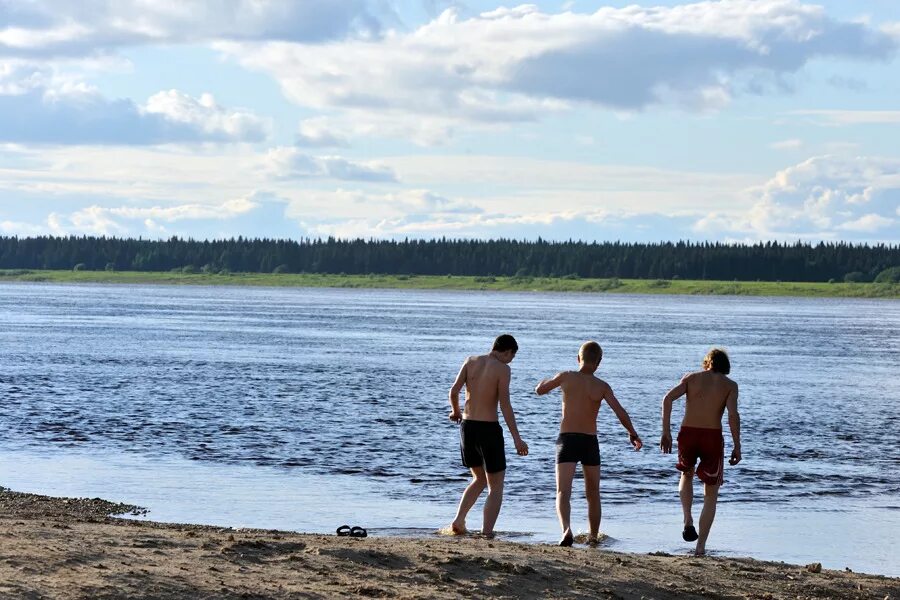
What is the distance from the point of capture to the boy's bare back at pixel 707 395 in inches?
556

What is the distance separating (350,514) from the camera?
17547 mm

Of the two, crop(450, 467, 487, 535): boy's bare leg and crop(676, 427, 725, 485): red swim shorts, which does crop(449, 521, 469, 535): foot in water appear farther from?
crop(676, 427, 725, 485): red swim shorts

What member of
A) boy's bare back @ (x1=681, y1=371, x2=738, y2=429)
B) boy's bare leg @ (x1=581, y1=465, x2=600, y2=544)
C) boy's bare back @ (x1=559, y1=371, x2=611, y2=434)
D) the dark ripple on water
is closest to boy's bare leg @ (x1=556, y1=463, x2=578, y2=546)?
boy's bare leg @ (x1=581, y1=465, x2=600, y2=544)

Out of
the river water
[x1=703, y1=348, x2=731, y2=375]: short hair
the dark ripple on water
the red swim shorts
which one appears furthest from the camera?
the dark ripple on water

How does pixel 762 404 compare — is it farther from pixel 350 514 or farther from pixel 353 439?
pixel 350 514

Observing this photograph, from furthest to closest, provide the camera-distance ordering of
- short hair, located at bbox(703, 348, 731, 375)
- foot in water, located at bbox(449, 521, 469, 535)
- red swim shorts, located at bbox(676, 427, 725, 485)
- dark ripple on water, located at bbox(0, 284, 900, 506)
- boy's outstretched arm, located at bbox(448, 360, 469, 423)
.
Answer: dark ripple on water, located at bbox(0, 284, 900, 506) < foot in water, located at bbox(449, 521, 469, 535) < red swim shorts, located at bbox(676, 427, 725, 485) < short hair, located at bbox(703, 348, 731, 375) < boy's outstretched arm, located at bbox(448, 360, 469, 423)

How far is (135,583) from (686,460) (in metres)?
6.23

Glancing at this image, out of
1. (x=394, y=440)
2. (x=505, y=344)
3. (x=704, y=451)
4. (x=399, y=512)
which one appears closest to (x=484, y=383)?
(x=505, y=344)

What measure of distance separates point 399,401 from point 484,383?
20931 mm

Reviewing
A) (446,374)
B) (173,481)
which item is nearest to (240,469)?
(173,481)

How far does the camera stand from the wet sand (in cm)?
1041

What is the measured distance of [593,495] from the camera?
579 inches

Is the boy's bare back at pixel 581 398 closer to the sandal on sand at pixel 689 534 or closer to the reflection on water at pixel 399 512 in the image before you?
the sandal on sand at pixel 689 534

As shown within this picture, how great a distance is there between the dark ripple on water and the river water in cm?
10
